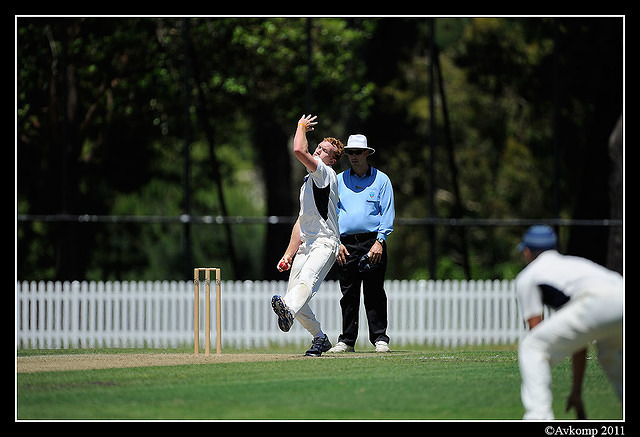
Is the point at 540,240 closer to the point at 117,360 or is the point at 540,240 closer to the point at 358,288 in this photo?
the point at 358,288

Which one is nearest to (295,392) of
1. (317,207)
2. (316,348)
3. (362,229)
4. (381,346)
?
(316,348)

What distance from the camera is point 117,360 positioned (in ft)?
37.7

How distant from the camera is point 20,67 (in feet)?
80.2

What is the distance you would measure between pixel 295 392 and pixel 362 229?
285 cm

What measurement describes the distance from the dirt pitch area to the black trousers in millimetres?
801

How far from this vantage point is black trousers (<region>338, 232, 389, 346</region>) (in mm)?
12070

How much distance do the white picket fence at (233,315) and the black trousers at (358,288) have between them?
7361mm

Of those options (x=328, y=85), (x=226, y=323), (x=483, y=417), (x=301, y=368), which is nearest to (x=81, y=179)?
(x=328, y=85)

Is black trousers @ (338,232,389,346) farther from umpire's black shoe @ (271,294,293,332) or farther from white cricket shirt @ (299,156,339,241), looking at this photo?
umpire's black shoe @ (271,294,293,332)

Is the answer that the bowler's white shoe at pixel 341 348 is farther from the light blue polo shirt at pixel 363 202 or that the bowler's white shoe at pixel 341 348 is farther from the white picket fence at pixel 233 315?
the white picket fence at pixel 233 315

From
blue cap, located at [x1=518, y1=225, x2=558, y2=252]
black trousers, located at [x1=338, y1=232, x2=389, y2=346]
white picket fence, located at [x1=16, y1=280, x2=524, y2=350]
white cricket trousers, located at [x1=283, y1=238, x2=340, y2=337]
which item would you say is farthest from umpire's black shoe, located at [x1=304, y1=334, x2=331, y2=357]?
white picket fence, located at [x1=16, y1=280, x2=524, y2=350]

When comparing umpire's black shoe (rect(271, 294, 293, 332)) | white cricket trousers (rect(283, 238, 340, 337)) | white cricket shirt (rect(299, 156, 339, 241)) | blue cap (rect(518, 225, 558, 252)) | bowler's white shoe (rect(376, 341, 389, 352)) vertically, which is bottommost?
bowler's white shoe (rect(376, 341, 389, 352))

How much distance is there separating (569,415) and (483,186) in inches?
1162

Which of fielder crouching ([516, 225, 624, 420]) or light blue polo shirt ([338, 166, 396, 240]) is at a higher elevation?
light blue polo shirt ([338, 166, 396, 240])
